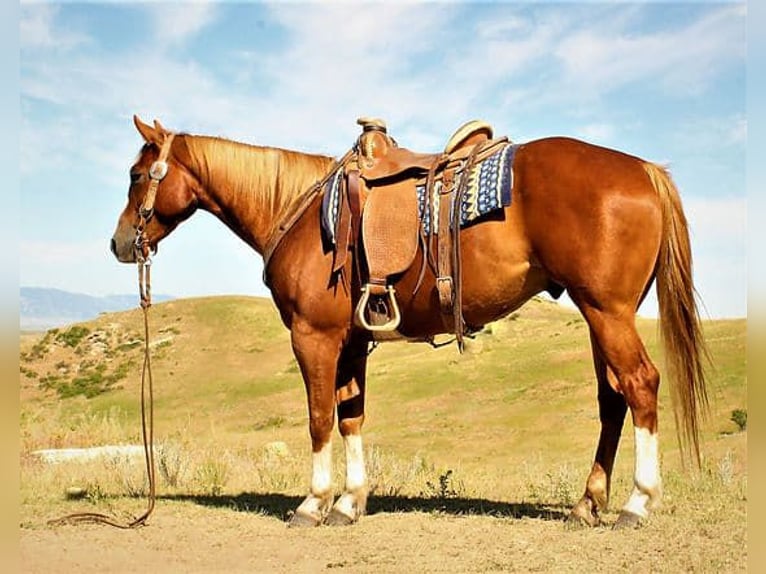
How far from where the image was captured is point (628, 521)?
5.20 m

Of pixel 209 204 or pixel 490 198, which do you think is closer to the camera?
pixel 490 198

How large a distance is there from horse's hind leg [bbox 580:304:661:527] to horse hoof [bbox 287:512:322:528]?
7.44ft

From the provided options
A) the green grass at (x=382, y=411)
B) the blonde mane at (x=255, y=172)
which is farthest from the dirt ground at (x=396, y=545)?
the blonde mane at (x=255, y=172)

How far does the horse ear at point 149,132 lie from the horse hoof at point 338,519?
11.4ft

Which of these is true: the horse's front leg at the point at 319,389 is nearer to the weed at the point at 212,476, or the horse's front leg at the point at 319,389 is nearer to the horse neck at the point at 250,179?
the horse neck at the point at 250,179

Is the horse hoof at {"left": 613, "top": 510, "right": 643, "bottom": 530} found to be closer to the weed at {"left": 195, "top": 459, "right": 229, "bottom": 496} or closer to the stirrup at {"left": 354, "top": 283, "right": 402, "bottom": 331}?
the stirrup at {"left": 354, "top": 283, "right": 402, "bottom": 331}

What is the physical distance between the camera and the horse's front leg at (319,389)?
6.06m

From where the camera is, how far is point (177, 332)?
45.6 meters

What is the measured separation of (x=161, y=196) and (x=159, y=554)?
9.81ft

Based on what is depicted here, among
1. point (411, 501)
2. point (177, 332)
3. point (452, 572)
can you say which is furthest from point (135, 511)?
point (177, 332)

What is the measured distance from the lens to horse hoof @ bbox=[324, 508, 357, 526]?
598 centimetres

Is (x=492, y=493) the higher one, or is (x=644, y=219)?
(x=644, y=219)

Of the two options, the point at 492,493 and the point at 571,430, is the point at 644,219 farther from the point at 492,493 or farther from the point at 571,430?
the point at 571,430

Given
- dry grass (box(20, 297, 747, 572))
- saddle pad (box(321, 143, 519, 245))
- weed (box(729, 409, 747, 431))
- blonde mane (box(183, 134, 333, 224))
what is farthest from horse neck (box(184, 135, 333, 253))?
weed (box(729, 409, 747, 431))
